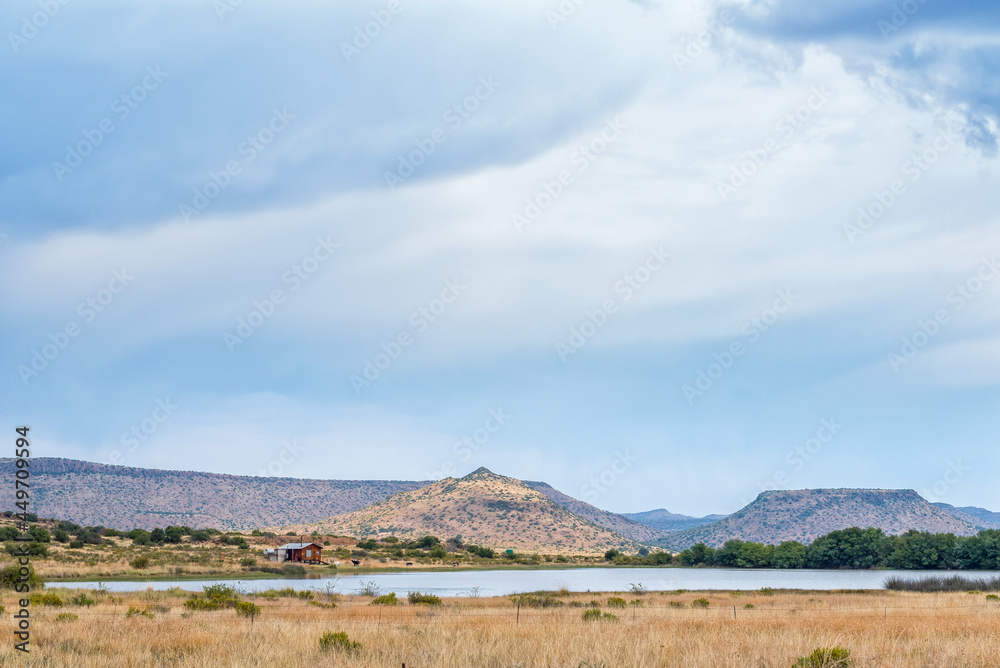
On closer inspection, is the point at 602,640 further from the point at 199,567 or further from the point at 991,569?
the point at 991,569

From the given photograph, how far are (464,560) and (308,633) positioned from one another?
96.4 metres

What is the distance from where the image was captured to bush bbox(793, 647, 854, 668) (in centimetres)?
1070

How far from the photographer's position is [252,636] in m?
13.8

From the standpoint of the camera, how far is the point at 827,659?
35.2 ft

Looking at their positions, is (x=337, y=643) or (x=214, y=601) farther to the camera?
(x=214, y=601)

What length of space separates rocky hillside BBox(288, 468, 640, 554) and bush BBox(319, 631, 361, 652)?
150 m

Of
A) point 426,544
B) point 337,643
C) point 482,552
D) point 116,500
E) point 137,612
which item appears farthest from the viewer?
point 116,500

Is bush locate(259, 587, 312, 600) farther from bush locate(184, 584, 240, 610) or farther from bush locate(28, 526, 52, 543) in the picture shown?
bush locate(28, 526, 52, 543)

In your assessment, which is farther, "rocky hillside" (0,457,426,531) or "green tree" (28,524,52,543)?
"rocky hillside" (0,457,426,531)

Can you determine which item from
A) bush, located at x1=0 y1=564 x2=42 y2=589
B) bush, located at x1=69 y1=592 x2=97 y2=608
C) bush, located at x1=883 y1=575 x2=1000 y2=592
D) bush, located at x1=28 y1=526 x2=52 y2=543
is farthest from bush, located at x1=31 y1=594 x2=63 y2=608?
bush, located at x1=883 y1=575 x2=1000 y2=592

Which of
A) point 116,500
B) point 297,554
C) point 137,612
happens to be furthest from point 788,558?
point 116,500

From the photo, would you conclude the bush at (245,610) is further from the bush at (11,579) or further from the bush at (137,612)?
the bush at (11,579)

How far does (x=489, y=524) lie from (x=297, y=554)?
99.4 m

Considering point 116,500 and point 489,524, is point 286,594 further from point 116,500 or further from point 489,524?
point 116,500
